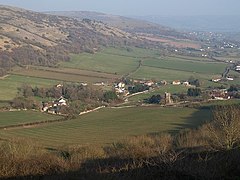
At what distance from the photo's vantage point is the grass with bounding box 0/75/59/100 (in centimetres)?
4377

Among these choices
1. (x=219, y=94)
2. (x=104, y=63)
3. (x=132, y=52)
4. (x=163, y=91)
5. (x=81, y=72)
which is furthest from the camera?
(x=132, y=52)

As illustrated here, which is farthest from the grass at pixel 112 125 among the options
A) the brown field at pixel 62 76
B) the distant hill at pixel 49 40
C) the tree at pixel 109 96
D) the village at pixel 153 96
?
the distant hill at pixel 49 40

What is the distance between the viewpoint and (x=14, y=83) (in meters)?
48.6

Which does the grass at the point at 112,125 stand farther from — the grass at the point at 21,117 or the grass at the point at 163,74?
the grass at the point at 163,74

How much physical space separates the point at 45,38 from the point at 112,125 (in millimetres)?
55667

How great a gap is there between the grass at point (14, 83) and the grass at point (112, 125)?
11609 millimetres

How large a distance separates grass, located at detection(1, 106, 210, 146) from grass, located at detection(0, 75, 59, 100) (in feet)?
38.1

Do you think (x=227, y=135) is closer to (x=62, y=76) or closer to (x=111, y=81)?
(x=111, y=81)

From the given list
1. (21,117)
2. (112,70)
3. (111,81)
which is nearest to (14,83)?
(111,81)

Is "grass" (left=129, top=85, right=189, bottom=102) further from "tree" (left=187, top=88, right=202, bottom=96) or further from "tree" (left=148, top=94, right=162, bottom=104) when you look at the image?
"tree" (left=187, top=88, right=202, bottom=96)

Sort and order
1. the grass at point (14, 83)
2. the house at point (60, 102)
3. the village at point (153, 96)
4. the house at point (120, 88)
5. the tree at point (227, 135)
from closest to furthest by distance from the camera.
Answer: the tree at point (227, 135), the house at point (60, 102), the village at point (153, 96), the grass at point (14, 83), the house at point (120, 88)

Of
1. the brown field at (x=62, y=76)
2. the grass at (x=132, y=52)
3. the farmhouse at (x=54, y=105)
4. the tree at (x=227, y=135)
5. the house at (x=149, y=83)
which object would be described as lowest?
the farmhouse at (x=54, y=105)

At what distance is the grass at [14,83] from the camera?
43769 millimetres

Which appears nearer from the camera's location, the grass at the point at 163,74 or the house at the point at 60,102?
the house at the point at 60,102
